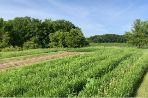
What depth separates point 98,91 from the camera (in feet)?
46.7

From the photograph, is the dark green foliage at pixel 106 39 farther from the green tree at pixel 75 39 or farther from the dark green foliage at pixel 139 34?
the green tree at pixel 75 39

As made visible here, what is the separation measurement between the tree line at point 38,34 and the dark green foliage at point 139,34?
12.0 m

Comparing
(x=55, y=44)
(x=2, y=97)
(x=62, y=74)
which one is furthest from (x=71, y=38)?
(x=2, y=97)

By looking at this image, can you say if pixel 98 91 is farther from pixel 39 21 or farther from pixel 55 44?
pixel 39 21

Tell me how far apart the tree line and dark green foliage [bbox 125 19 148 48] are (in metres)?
12.0

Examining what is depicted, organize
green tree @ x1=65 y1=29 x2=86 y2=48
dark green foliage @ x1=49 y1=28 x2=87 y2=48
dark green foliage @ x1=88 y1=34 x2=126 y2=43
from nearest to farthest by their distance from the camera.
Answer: green tree @ x1=65 y1=29 x2=86 y2=48
dark green foliage @ x1=49 y1=28 x2=87 y2=48
dark green foliage @ x1=88 y1=34 x2=126 y2=43

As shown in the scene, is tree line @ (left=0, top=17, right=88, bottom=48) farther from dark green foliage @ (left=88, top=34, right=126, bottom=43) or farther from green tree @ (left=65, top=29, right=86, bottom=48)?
dark green foliage @ (left=88, top=34, right=126, bottom=43)

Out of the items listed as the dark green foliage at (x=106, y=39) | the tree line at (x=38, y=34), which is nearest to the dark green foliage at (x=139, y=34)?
the tree line at (x=38, y=34)

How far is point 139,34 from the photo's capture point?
91.1 m

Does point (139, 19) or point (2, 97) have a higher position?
point (139, 19)

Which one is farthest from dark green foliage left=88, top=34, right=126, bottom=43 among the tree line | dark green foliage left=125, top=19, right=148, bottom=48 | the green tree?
the green tree

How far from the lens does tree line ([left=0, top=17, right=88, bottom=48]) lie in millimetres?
89481

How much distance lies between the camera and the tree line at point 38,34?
89481 mm

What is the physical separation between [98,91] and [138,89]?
4398 mm
